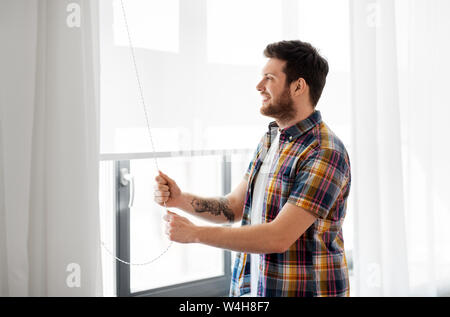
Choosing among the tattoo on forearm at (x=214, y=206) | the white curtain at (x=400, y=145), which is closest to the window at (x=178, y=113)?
the tattoo on forearm at (x=214, y=206)

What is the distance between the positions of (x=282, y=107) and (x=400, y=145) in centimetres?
76

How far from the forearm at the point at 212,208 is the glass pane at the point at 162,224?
0.35ft

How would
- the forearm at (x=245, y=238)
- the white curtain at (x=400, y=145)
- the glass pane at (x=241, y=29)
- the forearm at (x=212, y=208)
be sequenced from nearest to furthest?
the forearm at (x=245, y=238) < the forearm at (x=212, y=208) < the glass pane at (x=241, y=29) < the white curtain at (x=400, y=145)

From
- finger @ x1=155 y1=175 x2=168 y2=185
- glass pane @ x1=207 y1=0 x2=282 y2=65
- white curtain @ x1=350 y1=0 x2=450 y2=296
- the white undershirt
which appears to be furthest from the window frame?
white curtain @ x1=350 y1=0 x2=450 y2=296

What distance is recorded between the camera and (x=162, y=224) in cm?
151

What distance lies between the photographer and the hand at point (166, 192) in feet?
4.31

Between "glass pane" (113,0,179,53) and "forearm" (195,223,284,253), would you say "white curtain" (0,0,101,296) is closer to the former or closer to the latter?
"glass pane" (113,0,179,53)

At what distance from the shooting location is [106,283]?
1.49 metres

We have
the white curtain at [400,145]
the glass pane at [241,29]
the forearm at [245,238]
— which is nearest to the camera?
Answer: the forearm at [245,238]

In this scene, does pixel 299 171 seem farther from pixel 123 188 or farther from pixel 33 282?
pixel 33 282

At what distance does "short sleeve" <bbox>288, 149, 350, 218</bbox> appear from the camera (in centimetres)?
116

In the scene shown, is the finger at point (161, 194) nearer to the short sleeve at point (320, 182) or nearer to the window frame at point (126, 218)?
the window frame at point (126, 218)

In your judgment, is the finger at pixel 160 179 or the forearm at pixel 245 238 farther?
the finger at pixel 160 179

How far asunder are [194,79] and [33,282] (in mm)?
805
